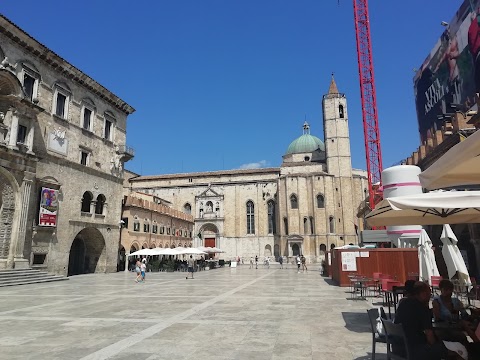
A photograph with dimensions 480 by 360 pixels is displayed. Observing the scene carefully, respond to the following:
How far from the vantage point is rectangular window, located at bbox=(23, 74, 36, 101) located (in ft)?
71.7

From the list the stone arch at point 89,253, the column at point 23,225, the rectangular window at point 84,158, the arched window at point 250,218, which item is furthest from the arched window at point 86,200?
the arched window at point 250,218

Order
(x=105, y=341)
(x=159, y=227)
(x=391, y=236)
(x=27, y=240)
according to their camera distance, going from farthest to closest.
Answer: (x=159, y=227)
(x=27, y=240)
(x=391, y=236)
(x=105, y=341)

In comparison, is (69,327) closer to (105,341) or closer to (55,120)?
(105,341)

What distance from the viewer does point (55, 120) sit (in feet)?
78.8

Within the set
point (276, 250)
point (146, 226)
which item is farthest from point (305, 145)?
point (146, 226)

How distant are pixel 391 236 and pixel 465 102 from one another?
19.3 metres

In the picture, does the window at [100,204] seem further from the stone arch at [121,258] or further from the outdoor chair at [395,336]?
the outdoor chair at [395,336]

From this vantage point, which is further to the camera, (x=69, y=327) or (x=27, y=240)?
(x=27, y=240)

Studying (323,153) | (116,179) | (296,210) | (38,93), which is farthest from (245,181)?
(38,93)

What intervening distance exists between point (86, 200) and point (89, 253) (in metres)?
4.80

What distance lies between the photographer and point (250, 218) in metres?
58.2

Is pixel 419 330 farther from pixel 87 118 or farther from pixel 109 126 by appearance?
pixel 109 126

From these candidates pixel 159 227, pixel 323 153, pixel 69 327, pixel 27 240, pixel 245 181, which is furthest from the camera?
pixel 323 153

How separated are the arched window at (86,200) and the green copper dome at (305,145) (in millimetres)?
45497
